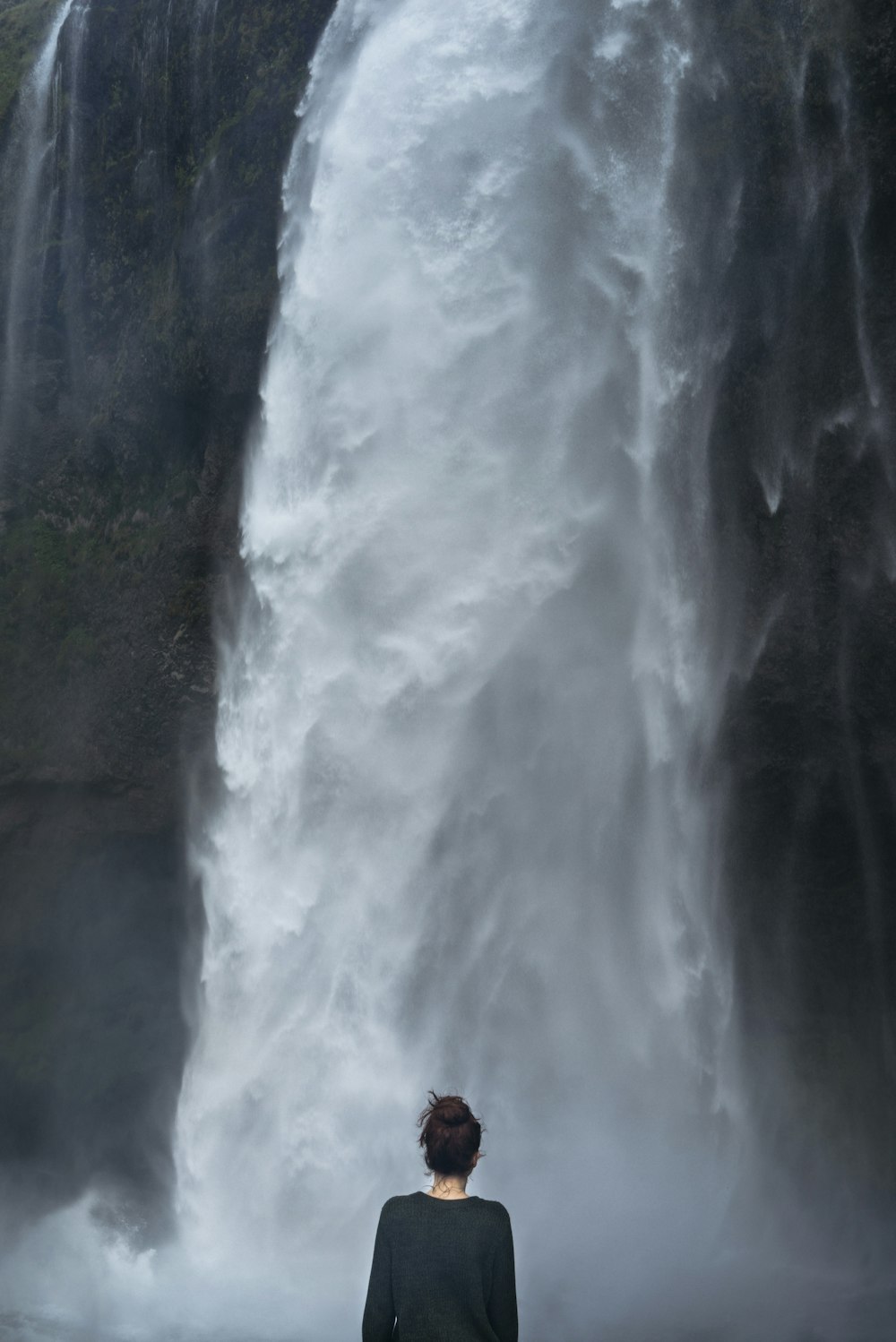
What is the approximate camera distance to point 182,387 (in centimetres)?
1386

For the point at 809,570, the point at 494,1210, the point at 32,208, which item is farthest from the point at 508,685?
the point at 32,208

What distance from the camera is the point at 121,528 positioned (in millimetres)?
14789

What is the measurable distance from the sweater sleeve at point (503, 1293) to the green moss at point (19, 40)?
671 inches

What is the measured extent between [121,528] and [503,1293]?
12704 millimetres

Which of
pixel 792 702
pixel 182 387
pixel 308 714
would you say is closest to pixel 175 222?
pixel 182 387

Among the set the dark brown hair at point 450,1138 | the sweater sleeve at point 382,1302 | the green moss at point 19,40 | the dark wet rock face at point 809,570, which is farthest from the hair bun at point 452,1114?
the green moss at point 19,40

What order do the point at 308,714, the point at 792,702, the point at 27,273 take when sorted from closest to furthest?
the point at 792,702
the point at 308,714
the point at 27,273

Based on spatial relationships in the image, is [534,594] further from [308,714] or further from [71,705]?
[71,705]

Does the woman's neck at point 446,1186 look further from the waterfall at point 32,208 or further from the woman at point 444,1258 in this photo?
the waterfall at point 32,208

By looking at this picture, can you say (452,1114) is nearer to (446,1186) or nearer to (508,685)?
(446,1186)

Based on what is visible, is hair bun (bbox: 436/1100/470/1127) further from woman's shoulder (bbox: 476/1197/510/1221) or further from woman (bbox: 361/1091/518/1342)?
woman's shoulder (bbox: 476/1197/510/1221)

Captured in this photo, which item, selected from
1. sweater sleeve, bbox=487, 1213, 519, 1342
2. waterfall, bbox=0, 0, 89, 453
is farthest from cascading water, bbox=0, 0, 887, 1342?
sweater sleeve, bbox=487, 1213, 519, 1342

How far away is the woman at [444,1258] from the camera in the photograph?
312 cm

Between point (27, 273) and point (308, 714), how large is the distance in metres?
7.90
